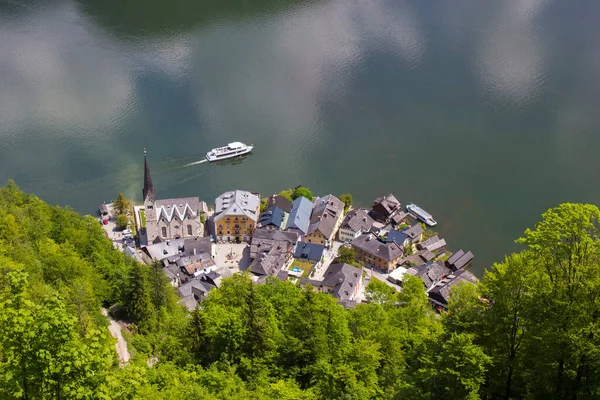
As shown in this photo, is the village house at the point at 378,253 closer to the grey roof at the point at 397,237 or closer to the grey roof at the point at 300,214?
the grey roof at the point at 397,237

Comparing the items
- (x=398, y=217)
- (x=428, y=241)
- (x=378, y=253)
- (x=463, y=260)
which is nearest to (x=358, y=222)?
(x=398, y=217)

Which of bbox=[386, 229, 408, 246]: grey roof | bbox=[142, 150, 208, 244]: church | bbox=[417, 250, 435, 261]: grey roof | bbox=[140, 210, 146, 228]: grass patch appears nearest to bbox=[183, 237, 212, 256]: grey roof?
bbox=[142, 150, 208, 244]: church

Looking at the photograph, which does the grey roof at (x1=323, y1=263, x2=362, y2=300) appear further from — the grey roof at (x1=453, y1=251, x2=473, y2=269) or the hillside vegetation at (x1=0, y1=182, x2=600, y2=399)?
the hillside vegetation at (x1=0, y1=182, x2=600, y2=399)

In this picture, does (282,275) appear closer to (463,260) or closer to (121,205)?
(463,260)

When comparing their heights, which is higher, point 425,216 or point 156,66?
point 156,66

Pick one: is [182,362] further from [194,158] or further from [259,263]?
[194,158]

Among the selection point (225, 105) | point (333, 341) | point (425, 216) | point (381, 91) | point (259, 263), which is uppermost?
point (381, 91)

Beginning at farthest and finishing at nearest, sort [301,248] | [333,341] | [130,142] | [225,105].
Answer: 1. [225,105]
2. [130,142]
3. [301,248]
4. [333,341]

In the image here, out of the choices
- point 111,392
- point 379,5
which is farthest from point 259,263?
point 379,5
